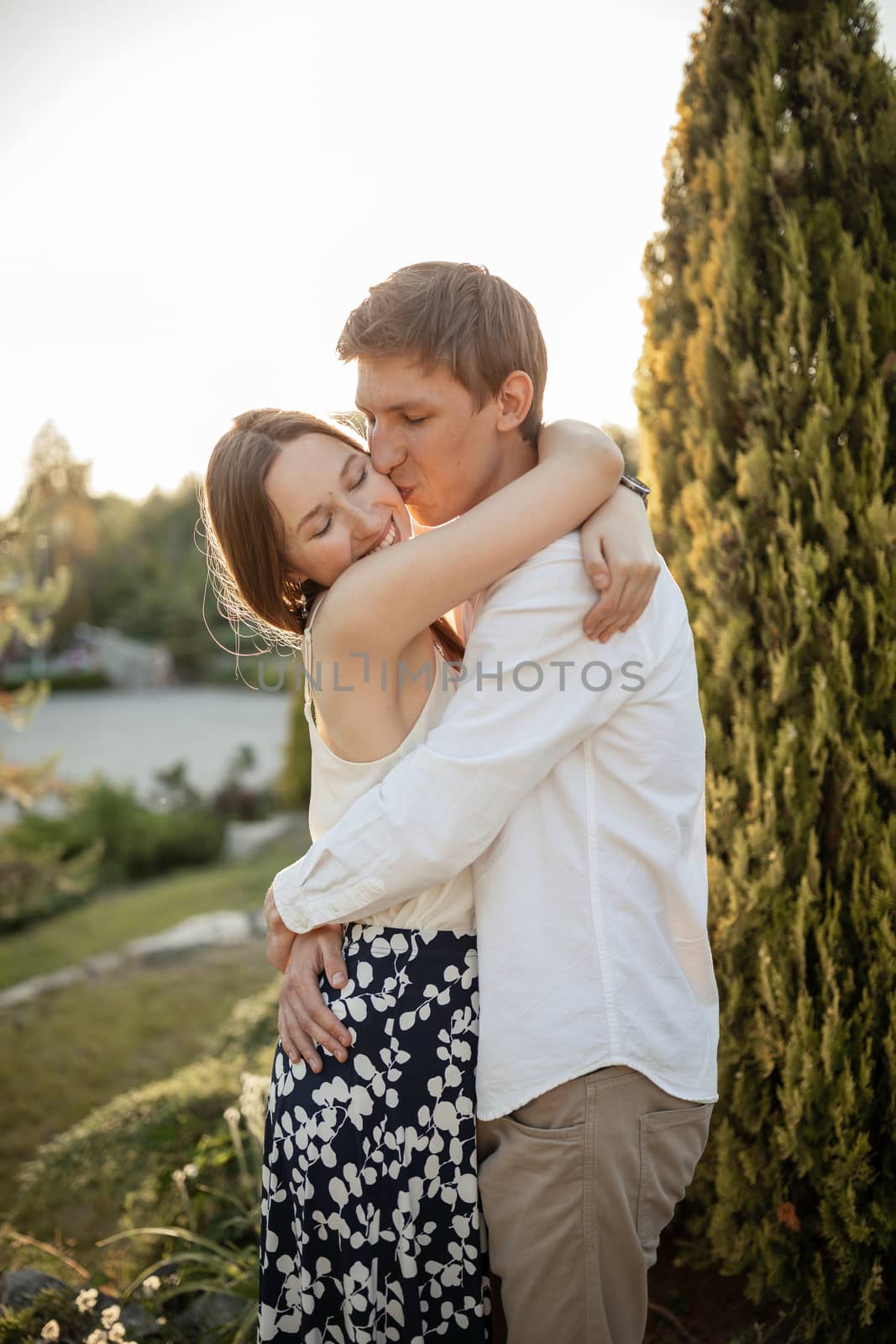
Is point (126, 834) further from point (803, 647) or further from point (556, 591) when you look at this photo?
point (556, 591)

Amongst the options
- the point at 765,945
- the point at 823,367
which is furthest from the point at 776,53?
the point at 765,945

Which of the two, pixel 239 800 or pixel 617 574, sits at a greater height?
pixel 617 574

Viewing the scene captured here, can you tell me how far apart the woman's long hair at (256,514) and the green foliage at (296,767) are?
8.79 m

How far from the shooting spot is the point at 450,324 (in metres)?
1.68

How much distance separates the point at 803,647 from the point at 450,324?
1.31 m

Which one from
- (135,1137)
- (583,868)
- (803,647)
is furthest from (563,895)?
(135,1137)

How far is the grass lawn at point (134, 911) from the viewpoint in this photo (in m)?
7.78

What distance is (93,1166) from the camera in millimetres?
3375

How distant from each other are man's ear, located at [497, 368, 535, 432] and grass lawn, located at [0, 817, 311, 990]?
23.2 ft

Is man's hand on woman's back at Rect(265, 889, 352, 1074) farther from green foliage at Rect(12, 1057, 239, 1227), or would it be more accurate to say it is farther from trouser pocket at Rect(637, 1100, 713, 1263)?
green foliage at Rect(12, 1057, 239, 1227)

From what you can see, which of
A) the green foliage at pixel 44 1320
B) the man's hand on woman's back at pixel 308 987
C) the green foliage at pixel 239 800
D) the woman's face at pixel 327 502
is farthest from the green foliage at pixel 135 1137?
the green foliage at pixel 239 800

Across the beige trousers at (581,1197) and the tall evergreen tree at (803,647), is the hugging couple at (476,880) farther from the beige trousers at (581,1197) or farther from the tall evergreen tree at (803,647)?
the tall evergreen tree at (803,647)

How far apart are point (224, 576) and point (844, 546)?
152 centimetres

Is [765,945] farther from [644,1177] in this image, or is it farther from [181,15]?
[181,15]
